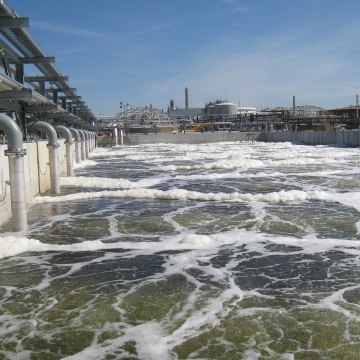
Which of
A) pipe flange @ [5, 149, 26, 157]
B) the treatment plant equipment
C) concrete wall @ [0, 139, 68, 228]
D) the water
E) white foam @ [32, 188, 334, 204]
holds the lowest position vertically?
the water

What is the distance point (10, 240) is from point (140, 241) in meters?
2.62

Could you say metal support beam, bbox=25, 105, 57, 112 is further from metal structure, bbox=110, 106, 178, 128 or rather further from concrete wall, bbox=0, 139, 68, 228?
metal structure, bbox=110, 106, 178, 128

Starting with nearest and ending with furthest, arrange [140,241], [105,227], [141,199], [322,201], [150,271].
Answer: [150,271]
[140,241]
[105,227]
[322,201]
[141,199]

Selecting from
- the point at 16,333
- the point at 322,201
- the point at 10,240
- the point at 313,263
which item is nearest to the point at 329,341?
the point at 313,263

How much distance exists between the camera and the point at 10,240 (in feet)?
31.8

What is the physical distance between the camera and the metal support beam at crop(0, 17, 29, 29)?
1151 centimetres

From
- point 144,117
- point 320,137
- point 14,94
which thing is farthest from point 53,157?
point 144,117

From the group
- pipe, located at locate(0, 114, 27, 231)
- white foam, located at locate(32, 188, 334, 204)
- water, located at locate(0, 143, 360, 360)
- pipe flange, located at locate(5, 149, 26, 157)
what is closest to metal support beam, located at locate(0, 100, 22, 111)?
white foam, located at locate(32, 188, 334, 204)

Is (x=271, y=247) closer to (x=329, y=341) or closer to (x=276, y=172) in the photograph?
(x=329, y=341)

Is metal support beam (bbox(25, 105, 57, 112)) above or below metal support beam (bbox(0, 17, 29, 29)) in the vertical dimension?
below

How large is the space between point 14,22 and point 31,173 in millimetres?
5661

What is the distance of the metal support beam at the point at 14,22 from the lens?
11507 millimetres

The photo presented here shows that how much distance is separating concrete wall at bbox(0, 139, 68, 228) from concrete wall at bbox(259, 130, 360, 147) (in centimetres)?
3687

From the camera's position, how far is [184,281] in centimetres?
743
